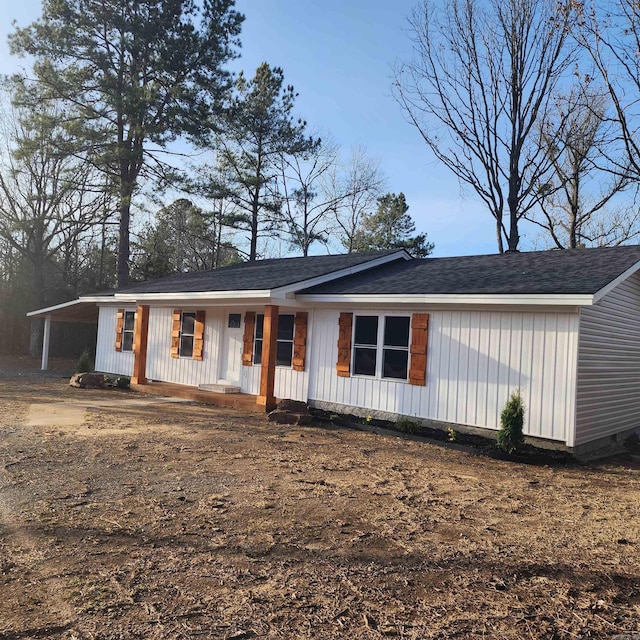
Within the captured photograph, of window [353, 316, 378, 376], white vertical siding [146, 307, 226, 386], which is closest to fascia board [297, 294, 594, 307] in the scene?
window [353, 316, 378, 376]

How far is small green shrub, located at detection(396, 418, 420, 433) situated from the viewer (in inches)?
383

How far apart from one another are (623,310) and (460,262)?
3.33 metres

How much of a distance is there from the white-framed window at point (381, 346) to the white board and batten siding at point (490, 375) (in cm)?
15

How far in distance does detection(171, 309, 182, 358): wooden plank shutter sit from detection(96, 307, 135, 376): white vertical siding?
7.53 feet

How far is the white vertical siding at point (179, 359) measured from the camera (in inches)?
559

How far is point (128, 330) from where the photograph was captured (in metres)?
16.9

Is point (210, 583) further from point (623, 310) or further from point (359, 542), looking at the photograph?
point (623, 310)

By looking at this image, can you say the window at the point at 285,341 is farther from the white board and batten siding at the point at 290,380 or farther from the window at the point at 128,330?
the window at the point at 128,330

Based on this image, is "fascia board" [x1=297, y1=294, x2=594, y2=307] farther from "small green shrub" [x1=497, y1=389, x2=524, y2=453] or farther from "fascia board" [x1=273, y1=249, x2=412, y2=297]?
"small green shrub" [x1=497, y1=389, x2=524, y2=453]

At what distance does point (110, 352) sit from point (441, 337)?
11734 millimetres

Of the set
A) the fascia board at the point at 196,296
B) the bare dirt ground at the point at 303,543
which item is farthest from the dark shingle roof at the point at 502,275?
the bare dirt ground at the point at 303,543

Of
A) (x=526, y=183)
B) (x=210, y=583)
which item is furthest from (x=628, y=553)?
(x=526, y=183)

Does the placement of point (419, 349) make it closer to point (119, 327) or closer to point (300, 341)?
point (300, 341)

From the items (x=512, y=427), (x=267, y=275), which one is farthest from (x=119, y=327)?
(x=512, y=427)
